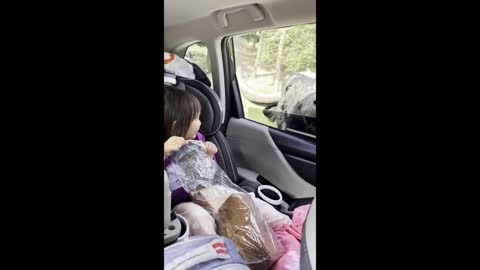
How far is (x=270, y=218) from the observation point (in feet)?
4.26

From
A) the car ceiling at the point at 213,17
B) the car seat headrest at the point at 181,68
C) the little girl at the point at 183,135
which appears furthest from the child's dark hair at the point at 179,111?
the car ceiling at the point at 213,17

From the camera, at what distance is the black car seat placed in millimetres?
1366

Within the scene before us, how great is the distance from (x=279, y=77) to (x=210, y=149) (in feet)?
1.49

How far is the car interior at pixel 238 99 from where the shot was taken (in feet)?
4.51

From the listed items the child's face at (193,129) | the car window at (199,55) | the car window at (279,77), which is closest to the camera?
the child's face at (193,129)

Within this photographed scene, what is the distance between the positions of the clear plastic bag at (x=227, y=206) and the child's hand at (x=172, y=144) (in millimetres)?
16

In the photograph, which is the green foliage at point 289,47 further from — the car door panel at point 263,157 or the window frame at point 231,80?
the car door panel at point 263,157

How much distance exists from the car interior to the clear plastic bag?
8.6 inches
